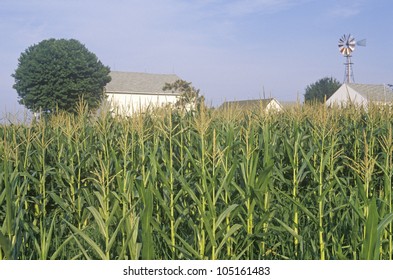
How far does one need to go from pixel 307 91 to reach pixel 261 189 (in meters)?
70.7

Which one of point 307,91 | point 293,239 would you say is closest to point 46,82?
point 307,91

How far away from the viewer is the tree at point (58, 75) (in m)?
48.7

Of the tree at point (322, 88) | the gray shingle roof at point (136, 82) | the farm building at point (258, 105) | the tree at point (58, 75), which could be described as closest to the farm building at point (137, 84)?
the gray shingle roof at point (136, 82)

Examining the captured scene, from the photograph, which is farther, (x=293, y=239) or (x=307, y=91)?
(x=307, y=91)

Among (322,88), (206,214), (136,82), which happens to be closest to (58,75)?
(136,82)

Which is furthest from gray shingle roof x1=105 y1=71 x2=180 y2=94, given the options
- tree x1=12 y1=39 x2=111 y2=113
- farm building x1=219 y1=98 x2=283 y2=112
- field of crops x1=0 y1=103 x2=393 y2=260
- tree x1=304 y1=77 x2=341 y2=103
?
field of crops x1=0 y1=103 x2=393 y2=260

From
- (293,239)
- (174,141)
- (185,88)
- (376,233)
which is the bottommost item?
(293,239)

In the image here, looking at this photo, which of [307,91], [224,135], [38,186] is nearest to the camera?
[38,186]

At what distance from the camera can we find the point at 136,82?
6925 centimetres

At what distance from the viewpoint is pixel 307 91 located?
239ft

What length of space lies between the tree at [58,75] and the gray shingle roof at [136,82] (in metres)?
→ 11.3

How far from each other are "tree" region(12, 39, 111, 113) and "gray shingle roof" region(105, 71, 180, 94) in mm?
11348

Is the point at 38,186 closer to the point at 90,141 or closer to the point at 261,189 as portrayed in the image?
the point at 90,141

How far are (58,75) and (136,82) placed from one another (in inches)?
789
